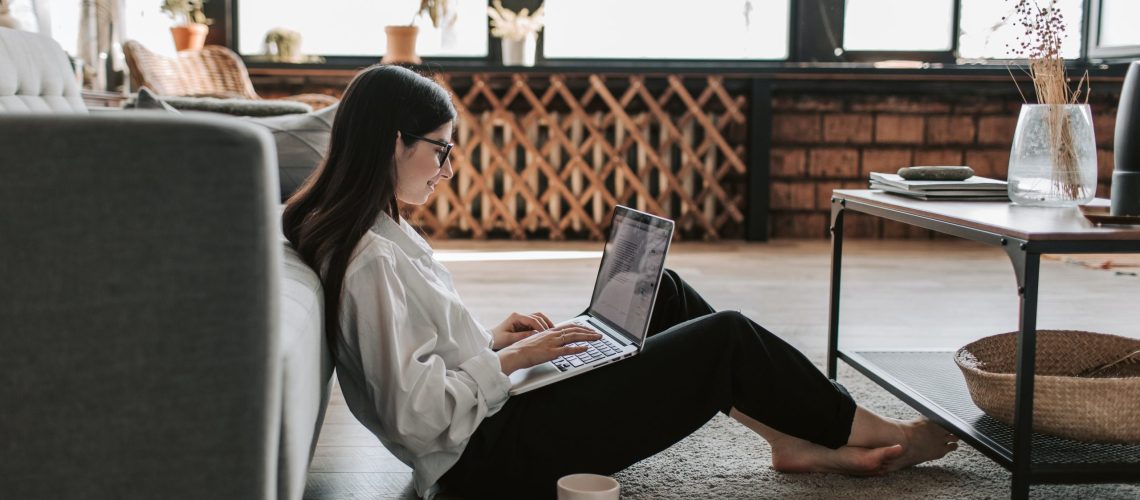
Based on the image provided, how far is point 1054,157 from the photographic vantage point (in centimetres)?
150

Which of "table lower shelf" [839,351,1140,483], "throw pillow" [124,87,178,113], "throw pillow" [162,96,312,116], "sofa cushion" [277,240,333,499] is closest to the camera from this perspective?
"sofa cushion" [277,240,333,499]

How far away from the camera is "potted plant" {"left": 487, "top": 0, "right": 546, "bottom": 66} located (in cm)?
421

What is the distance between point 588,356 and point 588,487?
0.18 meters

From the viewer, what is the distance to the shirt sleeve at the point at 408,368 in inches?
41.9

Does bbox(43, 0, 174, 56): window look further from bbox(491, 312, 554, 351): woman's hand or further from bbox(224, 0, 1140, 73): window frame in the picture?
bbox(491, 312, 554, 351): woman's hand

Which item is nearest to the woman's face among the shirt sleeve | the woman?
the woman

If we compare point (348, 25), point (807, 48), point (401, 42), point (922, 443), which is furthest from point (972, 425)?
point (348, 25)

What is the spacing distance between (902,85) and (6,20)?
325cm

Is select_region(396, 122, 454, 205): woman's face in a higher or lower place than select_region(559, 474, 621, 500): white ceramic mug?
higher

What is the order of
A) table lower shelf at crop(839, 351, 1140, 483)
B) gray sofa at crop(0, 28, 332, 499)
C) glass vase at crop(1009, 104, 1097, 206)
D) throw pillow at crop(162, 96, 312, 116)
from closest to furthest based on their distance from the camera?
gray sofa at crop(0, 28, 332, 499)
table lower shelf at crop(839, 351, 1140, 483)
glass vase at crop(1009, 104, 1097, 206)
throw pillow at crop(162, 96, 312, 116)

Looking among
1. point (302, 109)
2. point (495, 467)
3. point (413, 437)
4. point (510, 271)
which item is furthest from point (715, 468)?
point (510, 271)

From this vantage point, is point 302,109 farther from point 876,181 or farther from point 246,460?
point 246,460

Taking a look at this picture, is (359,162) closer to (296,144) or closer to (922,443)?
(922,443)

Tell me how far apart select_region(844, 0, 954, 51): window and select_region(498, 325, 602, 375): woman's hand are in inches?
139
